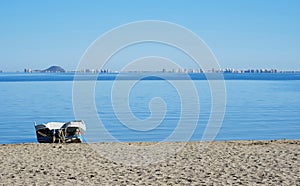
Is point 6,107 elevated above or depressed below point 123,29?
A: below

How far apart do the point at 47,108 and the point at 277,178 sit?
2732 centimetres

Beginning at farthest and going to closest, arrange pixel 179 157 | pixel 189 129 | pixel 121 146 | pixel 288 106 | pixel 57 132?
pixel 288 106 → pixel 189 129 → pixel 57 132 → pixel 121 146 → pixel 179 157

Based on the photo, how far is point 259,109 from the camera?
34844mm

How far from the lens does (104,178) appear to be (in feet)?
33.4

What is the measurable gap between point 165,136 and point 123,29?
10.3 meters

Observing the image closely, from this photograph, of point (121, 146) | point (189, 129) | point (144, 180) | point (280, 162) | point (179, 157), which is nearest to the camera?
point (144, 180)

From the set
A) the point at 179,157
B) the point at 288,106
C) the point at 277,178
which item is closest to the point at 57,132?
the point at 179,157

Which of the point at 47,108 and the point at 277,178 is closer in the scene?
the point at 277,178

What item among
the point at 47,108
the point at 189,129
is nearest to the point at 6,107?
the point at 47,108

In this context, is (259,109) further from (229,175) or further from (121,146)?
(229,175)

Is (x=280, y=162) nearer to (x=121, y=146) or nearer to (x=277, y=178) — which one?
(x=277, y=178)

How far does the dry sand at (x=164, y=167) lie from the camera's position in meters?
9.86

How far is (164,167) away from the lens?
11555 mm

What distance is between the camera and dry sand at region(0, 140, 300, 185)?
388 inches
